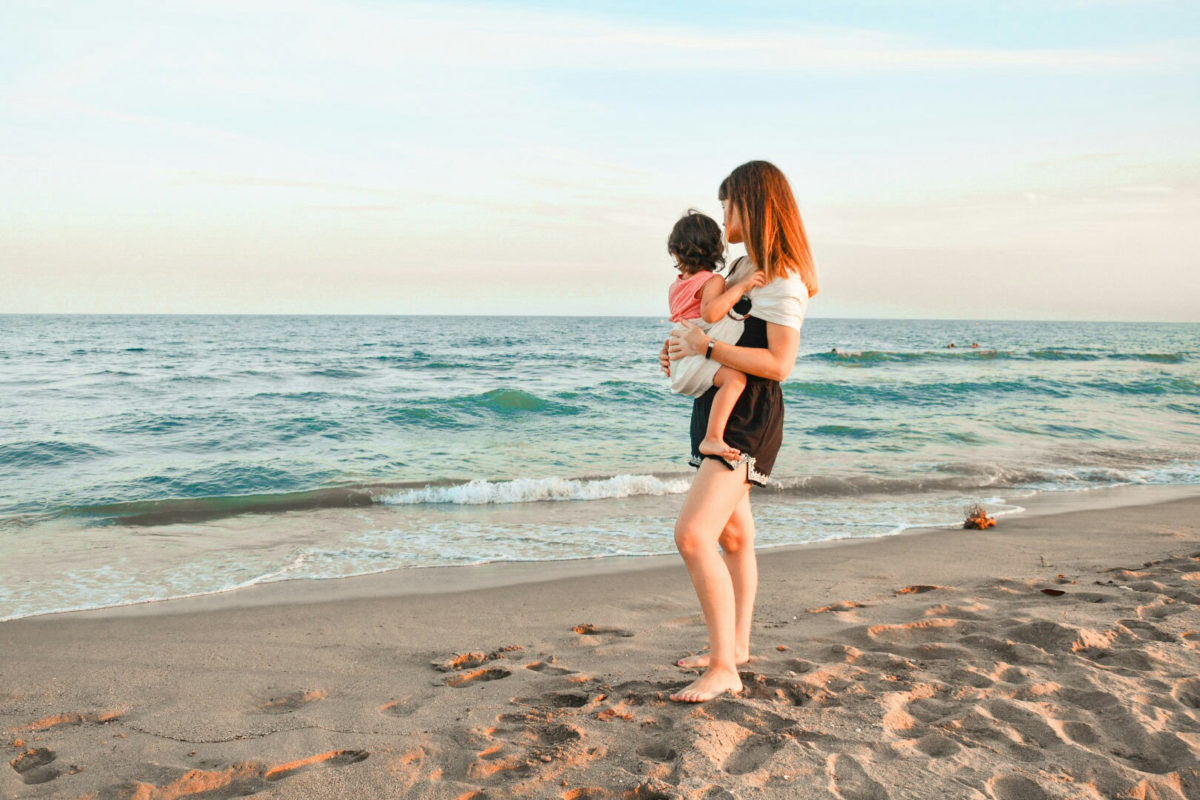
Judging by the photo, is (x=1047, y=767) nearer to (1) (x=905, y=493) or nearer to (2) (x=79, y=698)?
(2) (x=79, y=698)

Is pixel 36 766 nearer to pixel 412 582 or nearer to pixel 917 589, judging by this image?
pixel 412 582

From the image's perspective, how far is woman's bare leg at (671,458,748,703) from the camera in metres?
2.94

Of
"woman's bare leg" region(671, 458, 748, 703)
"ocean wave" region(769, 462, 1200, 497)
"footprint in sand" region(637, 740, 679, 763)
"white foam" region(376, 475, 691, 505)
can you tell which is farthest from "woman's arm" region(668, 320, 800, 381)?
"ocean wave" region(769, 462, 1200, 497)

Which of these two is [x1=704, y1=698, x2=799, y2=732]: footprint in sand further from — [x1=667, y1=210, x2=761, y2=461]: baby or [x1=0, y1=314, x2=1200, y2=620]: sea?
[x1=0, y1=314, x2=1200, y2=620]: sea

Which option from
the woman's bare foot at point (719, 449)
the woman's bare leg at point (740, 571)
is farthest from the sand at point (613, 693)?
the woman's bare foot at point (719, 449)

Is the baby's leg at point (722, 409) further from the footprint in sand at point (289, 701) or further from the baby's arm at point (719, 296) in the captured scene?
the footprint in sand at point (289, 701)

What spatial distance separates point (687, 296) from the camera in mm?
2984

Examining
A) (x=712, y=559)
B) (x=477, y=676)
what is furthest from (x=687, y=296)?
(x=477, y=676)

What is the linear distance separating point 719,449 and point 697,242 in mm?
786

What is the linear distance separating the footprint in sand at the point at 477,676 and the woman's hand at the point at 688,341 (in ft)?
5.72

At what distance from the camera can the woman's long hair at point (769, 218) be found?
9.23 ft

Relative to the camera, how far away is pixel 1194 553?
5.92 metres

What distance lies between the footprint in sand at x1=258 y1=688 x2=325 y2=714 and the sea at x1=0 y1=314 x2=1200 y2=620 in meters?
2.50

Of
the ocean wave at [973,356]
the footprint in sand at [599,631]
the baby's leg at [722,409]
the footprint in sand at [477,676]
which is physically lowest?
the footprint in sand at [599,631]
